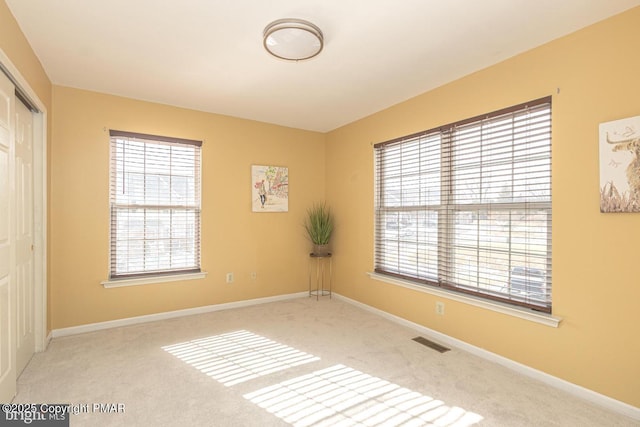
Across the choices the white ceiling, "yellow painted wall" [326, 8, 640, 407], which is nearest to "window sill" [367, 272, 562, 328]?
"yellow painted wall" [326, 8, 640, 407]

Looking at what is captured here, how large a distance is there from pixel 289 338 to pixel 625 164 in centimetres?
301

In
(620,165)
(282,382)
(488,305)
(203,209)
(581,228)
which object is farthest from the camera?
(203,209)

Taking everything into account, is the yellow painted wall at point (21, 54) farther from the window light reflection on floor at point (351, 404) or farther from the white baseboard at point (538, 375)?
the white baseboard at point (538, 375)

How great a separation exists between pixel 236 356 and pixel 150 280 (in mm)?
1587

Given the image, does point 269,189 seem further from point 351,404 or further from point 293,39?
point 351,404

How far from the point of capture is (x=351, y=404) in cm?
212

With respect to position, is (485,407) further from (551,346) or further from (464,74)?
(464,74)

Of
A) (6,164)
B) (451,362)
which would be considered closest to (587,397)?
(451,362)

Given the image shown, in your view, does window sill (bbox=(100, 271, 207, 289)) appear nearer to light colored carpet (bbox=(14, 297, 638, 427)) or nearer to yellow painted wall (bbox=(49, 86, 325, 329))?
yellow painted wall (bbox=(49, 86, 325, 329))

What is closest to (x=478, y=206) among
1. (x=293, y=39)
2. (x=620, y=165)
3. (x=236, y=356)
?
(x=620, y=165)

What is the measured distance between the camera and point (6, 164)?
2057 millimetres

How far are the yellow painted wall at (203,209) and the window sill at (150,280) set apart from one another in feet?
0.17

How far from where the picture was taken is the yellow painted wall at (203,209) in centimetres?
328

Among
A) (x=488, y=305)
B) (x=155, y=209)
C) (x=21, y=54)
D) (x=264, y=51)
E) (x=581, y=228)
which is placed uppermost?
(x=264, y=51)
